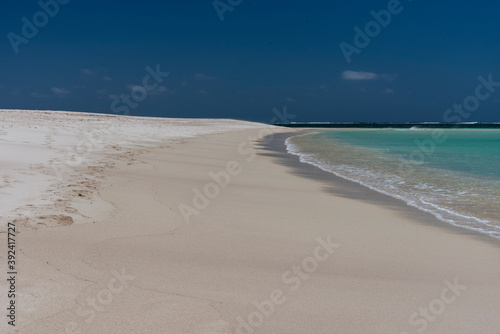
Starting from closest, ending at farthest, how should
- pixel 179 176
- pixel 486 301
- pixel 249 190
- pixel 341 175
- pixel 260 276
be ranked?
pixel 486 301 < pixel 260 276 < pixel 249 190 < pixel 179 176 < pixel 341 175

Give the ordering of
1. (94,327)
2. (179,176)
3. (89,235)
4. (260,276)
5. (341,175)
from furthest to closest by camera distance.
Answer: (341,175) < (179,176) < (89,235) < (260,276) < (94,327)

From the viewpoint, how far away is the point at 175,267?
Result: 3721 millimetres

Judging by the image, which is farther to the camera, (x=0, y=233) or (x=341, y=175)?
(x=341, y=175)

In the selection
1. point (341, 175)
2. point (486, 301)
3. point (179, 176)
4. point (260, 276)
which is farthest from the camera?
point (341, 175)

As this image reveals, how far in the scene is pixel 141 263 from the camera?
3725mm

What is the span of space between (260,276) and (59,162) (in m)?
6.18

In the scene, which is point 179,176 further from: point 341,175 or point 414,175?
point 414,175

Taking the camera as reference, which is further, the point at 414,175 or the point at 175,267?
the point at 414,175

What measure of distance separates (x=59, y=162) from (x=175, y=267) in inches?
225

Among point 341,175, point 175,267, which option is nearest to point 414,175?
→ point 341,175

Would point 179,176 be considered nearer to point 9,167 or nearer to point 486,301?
point 9,167

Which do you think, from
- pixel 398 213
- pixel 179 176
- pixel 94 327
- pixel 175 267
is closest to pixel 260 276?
pixel 175 267

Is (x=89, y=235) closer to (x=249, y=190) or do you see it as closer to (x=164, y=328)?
(x=164, y=328)

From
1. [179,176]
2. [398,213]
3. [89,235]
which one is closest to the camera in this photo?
[89,235]
